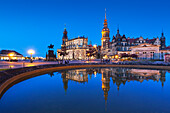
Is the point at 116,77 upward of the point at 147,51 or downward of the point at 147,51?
downward

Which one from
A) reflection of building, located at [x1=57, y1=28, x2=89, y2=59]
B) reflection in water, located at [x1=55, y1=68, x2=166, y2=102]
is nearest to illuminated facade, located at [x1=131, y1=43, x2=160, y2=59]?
reflection in water, located at [x1=55, y1=68, x2=166, y2=102]

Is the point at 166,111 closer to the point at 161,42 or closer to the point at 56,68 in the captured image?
the point at 56,68

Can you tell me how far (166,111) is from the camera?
7.34 m

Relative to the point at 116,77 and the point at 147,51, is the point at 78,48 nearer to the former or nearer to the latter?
the point at 147,51

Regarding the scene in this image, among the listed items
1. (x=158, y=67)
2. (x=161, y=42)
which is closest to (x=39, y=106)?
(x=158, y=67)

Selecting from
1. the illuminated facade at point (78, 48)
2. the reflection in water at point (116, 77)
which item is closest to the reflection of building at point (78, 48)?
the illuminated facade at point (78, 48)

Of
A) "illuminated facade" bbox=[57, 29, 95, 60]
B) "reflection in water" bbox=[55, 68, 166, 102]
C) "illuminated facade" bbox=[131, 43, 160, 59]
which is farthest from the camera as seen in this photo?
"illuminated facade" bbox=[57, 29, 95, 60]

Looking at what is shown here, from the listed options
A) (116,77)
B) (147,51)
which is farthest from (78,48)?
(116,77)

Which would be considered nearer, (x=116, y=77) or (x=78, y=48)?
(x=116, y=77)

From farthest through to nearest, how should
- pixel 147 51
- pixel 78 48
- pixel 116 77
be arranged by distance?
pixel 78 48 → pixel 147 51 → pixel 116 77

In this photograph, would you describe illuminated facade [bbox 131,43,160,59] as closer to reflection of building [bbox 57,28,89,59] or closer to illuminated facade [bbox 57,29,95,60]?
illuminated facade [bbox 57,29,95,60]

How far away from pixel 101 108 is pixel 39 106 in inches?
168

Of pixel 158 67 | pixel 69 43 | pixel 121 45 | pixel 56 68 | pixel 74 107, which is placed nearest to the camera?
pixel 74 107

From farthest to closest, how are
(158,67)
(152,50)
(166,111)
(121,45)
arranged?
(121,45)
(152,50)
(158,67)
(166,111)
